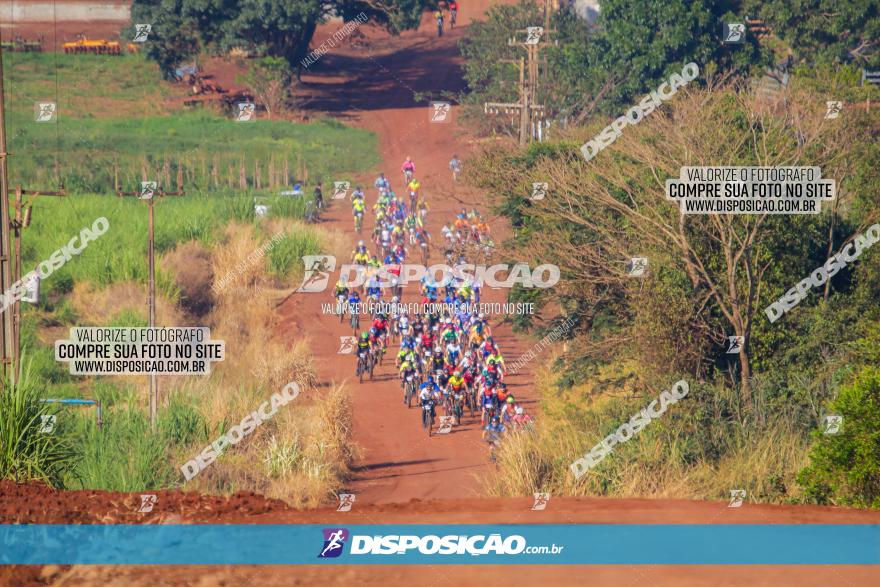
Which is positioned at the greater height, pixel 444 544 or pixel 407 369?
pixel 444 544

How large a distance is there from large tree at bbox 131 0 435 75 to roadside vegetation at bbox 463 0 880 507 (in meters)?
36.6

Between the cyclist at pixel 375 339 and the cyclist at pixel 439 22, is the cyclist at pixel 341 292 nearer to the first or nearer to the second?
the cyclist at pixel 375 339

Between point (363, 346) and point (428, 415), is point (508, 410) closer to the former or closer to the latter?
point (428, 415)

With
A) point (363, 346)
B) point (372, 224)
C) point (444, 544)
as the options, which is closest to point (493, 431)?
point (363, 346)

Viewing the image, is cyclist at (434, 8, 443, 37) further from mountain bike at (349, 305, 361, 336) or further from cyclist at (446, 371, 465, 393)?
cyclist at (446, 371, 465, 393)

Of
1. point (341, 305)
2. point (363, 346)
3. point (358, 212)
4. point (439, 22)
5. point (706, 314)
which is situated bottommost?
point (363, 346)

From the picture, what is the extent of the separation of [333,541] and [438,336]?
59.3 ft

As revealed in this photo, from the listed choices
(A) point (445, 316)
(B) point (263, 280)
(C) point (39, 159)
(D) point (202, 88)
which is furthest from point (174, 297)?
(D) point (202, 88)

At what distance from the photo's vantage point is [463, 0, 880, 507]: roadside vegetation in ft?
68.4

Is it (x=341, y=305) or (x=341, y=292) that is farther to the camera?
(x=341, y=305)

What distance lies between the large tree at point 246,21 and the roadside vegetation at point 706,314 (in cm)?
3665

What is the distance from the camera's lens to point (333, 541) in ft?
48.6

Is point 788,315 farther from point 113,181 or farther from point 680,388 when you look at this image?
point 113,181

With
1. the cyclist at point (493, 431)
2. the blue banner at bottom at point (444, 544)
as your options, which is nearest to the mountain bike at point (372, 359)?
the cyclist at point (493, 431)
